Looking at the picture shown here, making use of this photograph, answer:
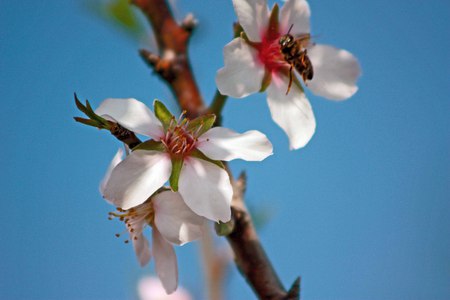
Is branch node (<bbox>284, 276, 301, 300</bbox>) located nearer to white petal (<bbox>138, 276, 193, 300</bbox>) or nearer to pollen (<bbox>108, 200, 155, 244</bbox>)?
pollen (<bbox>108, 200, 155, 244</bbox>)

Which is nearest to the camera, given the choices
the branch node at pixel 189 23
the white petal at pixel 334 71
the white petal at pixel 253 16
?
the white petal at pixel 253 16

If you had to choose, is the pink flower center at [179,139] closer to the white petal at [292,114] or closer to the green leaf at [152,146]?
the green leaf at [152,146]

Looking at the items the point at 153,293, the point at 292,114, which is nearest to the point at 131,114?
the point at 292,114

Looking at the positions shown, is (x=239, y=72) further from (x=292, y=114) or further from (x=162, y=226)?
(x=162, y=226)

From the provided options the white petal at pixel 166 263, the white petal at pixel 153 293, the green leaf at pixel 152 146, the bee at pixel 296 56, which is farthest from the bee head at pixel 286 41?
the white petal at pixel 153 293

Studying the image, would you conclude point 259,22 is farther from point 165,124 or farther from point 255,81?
point 165,124

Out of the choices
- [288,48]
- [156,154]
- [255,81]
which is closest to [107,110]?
[156,154]
